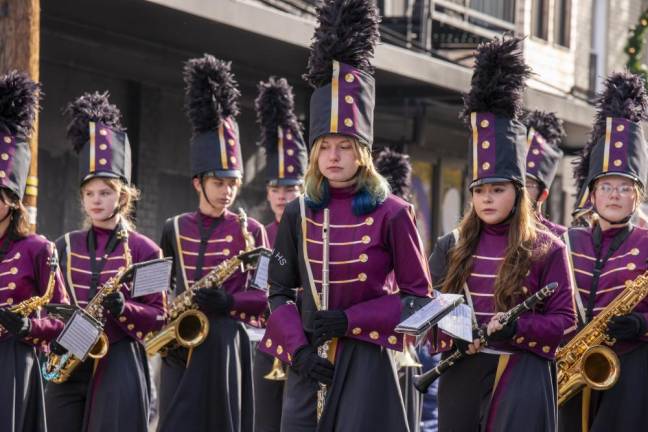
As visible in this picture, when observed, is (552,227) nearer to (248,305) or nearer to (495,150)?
(495,150)

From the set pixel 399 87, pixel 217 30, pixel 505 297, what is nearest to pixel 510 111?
pixel 505 297

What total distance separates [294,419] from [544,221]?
2844mm

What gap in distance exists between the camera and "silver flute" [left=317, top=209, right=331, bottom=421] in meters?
7.81

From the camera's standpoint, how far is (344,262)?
7.96 m

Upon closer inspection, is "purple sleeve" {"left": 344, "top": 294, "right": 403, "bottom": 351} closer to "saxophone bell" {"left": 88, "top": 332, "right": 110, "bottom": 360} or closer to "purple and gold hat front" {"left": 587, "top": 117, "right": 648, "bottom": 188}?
"purple and gold hat front" {"left": 587, "top": 117, "right": 648, "bottom": 188}

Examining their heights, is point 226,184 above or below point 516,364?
above

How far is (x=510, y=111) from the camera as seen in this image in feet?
29.9

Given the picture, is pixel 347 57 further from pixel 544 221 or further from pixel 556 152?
pixel 556 152

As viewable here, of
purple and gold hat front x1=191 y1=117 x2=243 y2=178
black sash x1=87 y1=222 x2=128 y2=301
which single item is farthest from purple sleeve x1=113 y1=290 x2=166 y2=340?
purple and gold hat front x1=191 y1=117 x2=243 y2=178

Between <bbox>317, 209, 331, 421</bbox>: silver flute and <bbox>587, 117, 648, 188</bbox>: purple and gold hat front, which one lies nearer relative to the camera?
<bbox>317, 209, 331, 421</bbox>: silver flute

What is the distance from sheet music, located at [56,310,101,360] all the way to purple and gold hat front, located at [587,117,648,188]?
3176mm

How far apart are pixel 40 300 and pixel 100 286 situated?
1.07m

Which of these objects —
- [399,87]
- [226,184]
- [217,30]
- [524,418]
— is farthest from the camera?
[399,87]

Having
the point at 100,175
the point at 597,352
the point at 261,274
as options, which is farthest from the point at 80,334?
the point at 597,352
